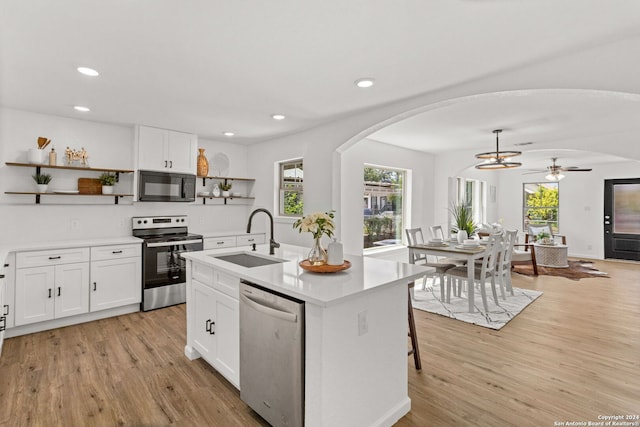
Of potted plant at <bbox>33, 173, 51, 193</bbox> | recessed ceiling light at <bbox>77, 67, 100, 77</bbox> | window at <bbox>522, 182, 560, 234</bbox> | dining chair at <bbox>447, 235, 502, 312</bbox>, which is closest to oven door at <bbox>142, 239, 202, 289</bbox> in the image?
potted plant at <bbox>33, 173, 51, 193</bbox>

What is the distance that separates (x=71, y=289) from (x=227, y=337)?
2.44m

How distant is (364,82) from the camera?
109 inches

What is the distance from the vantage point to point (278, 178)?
525 centimetres

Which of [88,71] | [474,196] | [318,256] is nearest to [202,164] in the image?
[88,71]

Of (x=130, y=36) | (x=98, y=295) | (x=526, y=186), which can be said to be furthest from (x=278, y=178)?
(x=526, y=186)

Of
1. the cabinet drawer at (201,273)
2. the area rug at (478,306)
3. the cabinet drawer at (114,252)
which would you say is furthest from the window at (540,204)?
the cabinet drawer at (114,252)

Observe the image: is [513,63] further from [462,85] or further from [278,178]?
[278,178]

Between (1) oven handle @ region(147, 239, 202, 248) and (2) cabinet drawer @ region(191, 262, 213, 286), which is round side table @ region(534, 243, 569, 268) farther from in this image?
(2) cabinet drawer @ region(191, 262, 213, 286)

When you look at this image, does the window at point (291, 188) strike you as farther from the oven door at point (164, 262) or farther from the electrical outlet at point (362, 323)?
the electrical outlet at point (362, 323)

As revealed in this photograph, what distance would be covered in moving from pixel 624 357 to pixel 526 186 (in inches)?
310

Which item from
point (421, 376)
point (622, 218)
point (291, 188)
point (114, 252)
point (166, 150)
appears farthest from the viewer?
point (622, 218)

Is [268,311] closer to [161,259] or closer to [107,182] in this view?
[161,259]

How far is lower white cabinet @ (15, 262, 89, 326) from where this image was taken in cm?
329

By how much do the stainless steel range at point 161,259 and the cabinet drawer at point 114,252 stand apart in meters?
0.09
